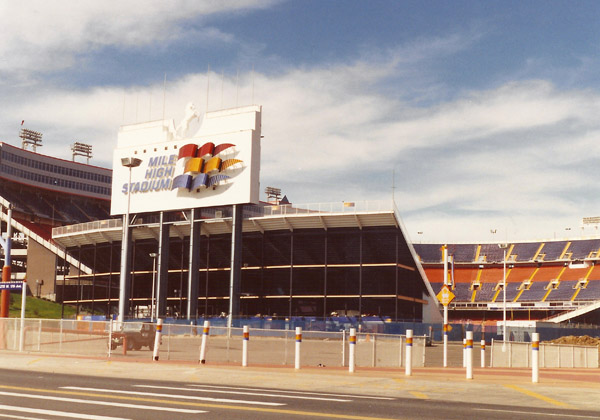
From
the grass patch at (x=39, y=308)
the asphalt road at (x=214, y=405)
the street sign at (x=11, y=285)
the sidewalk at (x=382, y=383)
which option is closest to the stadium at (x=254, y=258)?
the grass patch at (x=39, y=308)

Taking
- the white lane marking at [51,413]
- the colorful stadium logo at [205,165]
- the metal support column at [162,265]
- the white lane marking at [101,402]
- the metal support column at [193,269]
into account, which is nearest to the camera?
the white lane marking at [51,413]

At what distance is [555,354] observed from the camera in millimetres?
38156

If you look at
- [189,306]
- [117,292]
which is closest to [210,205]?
[189,306]

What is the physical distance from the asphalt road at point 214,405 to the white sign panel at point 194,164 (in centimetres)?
5399

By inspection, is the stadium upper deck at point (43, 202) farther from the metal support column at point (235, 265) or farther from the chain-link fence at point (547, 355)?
the chain-link fence at point (547, 355)

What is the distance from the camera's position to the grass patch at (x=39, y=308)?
313 feet

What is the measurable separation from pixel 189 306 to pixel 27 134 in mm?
84197

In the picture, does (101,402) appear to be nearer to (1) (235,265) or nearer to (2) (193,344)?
(2) (193,344)

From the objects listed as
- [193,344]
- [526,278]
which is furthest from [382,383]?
[526,278]

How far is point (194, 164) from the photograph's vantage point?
247 feet

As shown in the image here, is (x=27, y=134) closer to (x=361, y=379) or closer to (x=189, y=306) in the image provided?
(x=189, y=306)

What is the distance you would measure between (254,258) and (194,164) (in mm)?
18550

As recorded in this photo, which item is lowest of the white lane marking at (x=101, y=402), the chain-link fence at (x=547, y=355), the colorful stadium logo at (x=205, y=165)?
the chain-link fence at (x=547, y=355)

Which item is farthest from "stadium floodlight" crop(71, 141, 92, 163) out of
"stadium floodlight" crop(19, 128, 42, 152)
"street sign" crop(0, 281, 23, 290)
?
"street sign" crop(0, 281, 23, 290)
